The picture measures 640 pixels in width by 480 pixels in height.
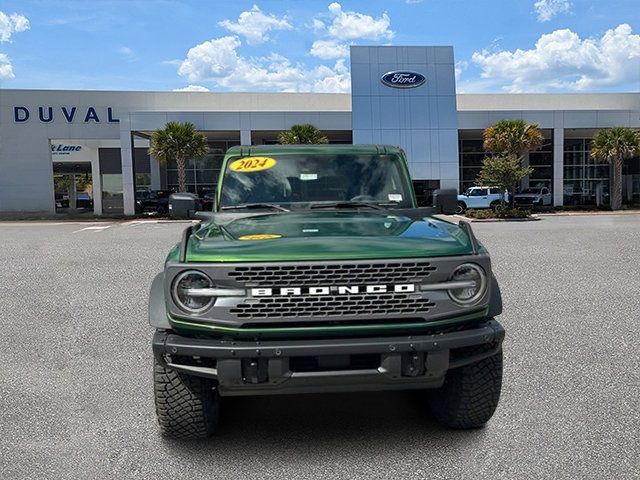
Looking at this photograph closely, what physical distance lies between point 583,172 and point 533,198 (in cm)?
1027

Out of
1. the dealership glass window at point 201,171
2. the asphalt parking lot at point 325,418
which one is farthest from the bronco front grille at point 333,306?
the dealership glass window at point 201,171

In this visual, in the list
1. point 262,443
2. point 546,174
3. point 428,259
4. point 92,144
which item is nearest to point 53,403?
point 262,443

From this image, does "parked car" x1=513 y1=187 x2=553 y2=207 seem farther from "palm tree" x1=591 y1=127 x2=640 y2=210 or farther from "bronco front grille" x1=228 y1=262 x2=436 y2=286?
"bronco front grille" x1=228 y1=262 x2=436 y2=286

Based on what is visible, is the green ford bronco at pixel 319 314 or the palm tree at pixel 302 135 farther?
the palm tree at pixel 302 135

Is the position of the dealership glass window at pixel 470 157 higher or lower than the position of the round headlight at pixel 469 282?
higher

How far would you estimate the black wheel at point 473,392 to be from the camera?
3.67 m

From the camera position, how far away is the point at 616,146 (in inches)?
1364

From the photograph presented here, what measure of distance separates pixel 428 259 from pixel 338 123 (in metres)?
33.1

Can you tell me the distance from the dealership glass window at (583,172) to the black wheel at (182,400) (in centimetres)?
4513

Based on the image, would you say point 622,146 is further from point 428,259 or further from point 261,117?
point 428,259

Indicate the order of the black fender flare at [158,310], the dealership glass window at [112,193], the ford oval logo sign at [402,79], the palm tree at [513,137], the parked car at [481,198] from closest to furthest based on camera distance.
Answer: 1. the black fender flare at [158,310]
2. the palm tree at [513,137]
3. the parked car at [481,198]
4. the ford oval logo sign at [402,79]
5. the dealership glass window at [112,193]

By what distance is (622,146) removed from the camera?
34.5 meters

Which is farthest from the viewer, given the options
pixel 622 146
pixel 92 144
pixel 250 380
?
pixel 92 144

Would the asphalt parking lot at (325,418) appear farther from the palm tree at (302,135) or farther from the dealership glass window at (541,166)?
the dealership glass window at (541,166)
